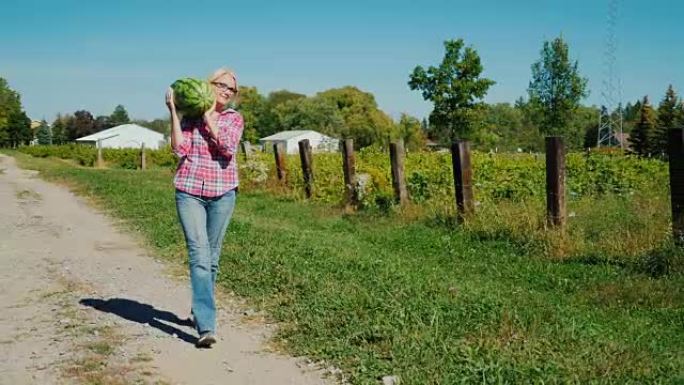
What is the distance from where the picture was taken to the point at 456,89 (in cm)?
5606

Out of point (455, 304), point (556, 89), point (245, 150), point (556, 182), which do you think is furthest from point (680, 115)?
point (455, 304)

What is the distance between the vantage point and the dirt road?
13.8 ft

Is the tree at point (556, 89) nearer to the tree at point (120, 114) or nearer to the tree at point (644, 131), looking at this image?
the tree at point (644, 131)

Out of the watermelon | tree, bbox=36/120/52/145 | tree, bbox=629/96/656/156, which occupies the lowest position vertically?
tree, bbox=629/96/656/156

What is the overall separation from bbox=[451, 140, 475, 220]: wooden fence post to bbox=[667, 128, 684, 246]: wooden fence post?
10.9 ft

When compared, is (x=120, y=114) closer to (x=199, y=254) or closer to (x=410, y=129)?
Answer: (x=410, y=129)

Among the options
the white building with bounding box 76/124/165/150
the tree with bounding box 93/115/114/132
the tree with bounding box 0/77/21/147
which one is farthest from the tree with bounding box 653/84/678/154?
the tree with bounding box 93/115/114/132

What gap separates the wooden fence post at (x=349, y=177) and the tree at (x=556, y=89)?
4512cm

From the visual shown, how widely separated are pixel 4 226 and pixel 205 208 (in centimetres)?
862

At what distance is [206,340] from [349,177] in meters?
9.06

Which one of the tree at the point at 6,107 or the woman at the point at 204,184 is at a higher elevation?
the tree at the point at 6,107

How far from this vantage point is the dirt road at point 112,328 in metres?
4.21

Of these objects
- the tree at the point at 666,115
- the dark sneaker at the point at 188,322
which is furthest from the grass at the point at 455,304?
the tree at the point at 666,115

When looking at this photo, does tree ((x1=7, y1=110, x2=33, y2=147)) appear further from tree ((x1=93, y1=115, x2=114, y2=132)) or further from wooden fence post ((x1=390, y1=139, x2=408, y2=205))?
wooden fence post ((x1=390, y1=139, x2=408, y2=205))
